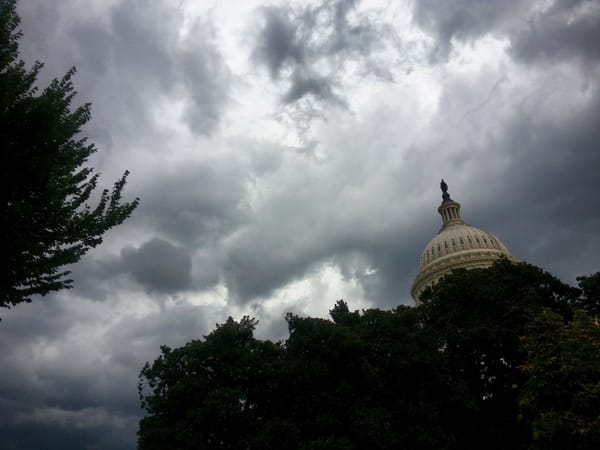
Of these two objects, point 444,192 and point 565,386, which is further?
point 444,192

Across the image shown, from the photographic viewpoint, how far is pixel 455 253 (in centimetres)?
7912

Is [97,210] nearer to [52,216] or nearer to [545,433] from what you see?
[52,216]

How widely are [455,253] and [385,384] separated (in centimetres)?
5874

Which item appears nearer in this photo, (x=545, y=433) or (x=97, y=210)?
(x=97, y=210)

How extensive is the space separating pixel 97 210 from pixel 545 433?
19394 mm

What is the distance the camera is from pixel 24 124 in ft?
34.2

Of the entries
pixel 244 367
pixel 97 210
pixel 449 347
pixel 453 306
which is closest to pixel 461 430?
pixel 449 347

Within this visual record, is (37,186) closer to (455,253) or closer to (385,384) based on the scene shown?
(385,384)

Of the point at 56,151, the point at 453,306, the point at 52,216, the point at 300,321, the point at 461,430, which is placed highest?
the point at 453,306

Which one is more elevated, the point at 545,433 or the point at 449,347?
the point at 449,347

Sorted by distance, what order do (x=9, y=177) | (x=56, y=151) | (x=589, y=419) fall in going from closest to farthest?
(x=9, y=177) → (x=56, y=151) → (x=589, y=419)

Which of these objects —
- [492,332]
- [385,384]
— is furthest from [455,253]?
[385,384]

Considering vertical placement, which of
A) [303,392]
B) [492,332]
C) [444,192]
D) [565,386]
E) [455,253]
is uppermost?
[444,192]

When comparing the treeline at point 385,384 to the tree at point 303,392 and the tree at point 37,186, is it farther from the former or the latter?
the tree at point 37,186
